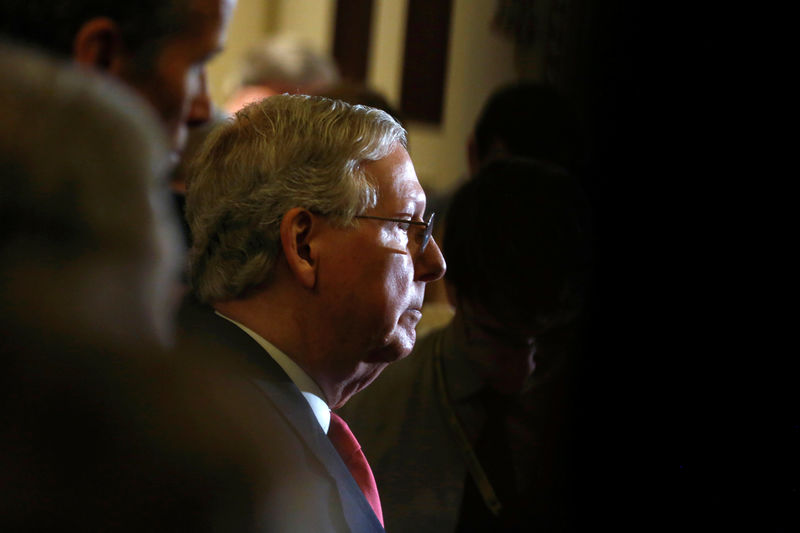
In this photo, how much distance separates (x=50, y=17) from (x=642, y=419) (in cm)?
102

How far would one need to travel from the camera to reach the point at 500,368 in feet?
5.34

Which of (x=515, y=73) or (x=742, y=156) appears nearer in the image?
(x=742, y=156)

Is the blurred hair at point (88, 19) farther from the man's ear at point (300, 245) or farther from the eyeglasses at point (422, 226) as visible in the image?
the eyeglasses at point (422, 226)

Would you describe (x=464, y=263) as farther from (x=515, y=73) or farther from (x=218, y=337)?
(x=218, y=337)

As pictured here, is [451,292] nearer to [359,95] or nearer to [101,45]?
[359,95]

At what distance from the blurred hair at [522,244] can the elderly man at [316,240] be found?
0.26 meters

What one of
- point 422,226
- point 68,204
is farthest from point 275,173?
point 68,204

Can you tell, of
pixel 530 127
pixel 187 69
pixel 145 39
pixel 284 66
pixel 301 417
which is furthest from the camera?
pixel 284 66

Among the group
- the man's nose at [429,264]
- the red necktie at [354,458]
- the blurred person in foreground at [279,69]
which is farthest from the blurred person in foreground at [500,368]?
the blurred person in foreground at [279,69]

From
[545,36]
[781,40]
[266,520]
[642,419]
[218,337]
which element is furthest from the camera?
[545,36]

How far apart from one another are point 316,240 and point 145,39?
16.1 inches

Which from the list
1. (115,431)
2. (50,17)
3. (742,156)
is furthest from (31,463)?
(742,156)

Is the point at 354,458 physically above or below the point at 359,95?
below

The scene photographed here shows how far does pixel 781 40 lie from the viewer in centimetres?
148
